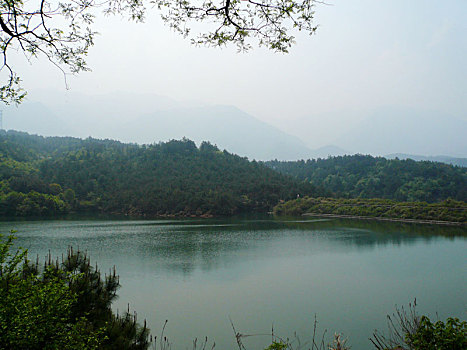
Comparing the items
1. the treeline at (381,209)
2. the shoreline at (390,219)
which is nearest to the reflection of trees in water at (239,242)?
the shoreline at (390,219)

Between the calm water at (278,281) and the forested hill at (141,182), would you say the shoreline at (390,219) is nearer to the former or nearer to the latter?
the calm water at (278,281)

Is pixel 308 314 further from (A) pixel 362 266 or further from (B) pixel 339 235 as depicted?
(B) pixel 339 235

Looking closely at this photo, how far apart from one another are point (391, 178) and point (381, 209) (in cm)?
2303

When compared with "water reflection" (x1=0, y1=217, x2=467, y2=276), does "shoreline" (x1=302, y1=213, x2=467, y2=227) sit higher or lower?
higher

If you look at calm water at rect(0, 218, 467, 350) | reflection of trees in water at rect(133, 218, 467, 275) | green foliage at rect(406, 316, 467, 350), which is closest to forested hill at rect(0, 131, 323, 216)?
reflection of trees in water at rect(133, 218, 467, 275)

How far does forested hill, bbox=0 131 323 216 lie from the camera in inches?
1797

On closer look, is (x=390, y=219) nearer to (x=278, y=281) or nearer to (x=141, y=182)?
(x=278, y=281)

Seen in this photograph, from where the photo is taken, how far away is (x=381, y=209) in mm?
33125

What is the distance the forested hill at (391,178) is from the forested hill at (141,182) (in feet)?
33.0

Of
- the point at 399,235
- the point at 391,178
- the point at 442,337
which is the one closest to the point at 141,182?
the point at 391,178

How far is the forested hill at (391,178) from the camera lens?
45969mm

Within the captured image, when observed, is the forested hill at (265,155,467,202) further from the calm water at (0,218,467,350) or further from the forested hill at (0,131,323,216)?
the calm water at (0,218,467,350)

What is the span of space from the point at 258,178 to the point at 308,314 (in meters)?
50.1

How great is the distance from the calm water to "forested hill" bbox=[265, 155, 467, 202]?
28.6 meters
